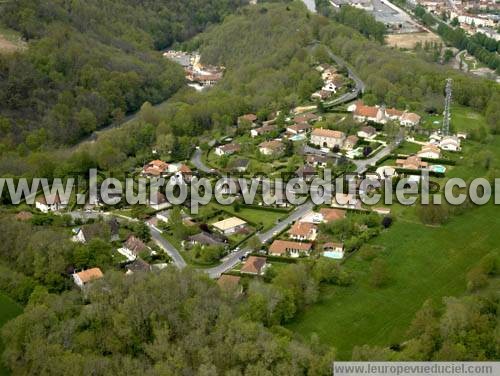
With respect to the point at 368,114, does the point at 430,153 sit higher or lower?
lower

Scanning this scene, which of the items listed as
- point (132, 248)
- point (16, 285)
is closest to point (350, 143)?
point (132, 248)

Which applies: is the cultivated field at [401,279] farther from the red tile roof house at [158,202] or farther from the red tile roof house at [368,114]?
the red tile roof house at [368,114]

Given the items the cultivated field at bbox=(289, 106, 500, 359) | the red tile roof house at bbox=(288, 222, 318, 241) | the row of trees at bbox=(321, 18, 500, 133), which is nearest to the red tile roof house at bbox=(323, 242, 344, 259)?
the cultivated field at bbox=(289, 106, 500, 359)

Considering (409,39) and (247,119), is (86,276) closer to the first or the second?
(247,119)

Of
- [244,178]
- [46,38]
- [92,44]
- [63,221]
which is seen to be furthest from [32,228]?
[92,44]

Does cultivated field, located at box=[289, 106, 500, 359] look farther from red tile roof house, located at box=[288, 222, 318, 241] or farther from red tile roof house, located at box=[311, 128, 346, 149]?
red tile roof house, located at box=[311, 128, 346, 149]

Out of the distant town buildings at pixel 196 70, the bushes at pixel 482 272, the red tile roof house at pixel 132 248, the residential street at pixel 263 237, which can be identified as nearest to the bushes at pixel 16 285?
the red tile roof house at pixel 132 248

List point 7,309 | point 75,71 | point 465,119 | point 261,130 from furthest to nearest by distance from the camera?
point 75,71 < point 465,119 < point 261,130 < point 7,309
